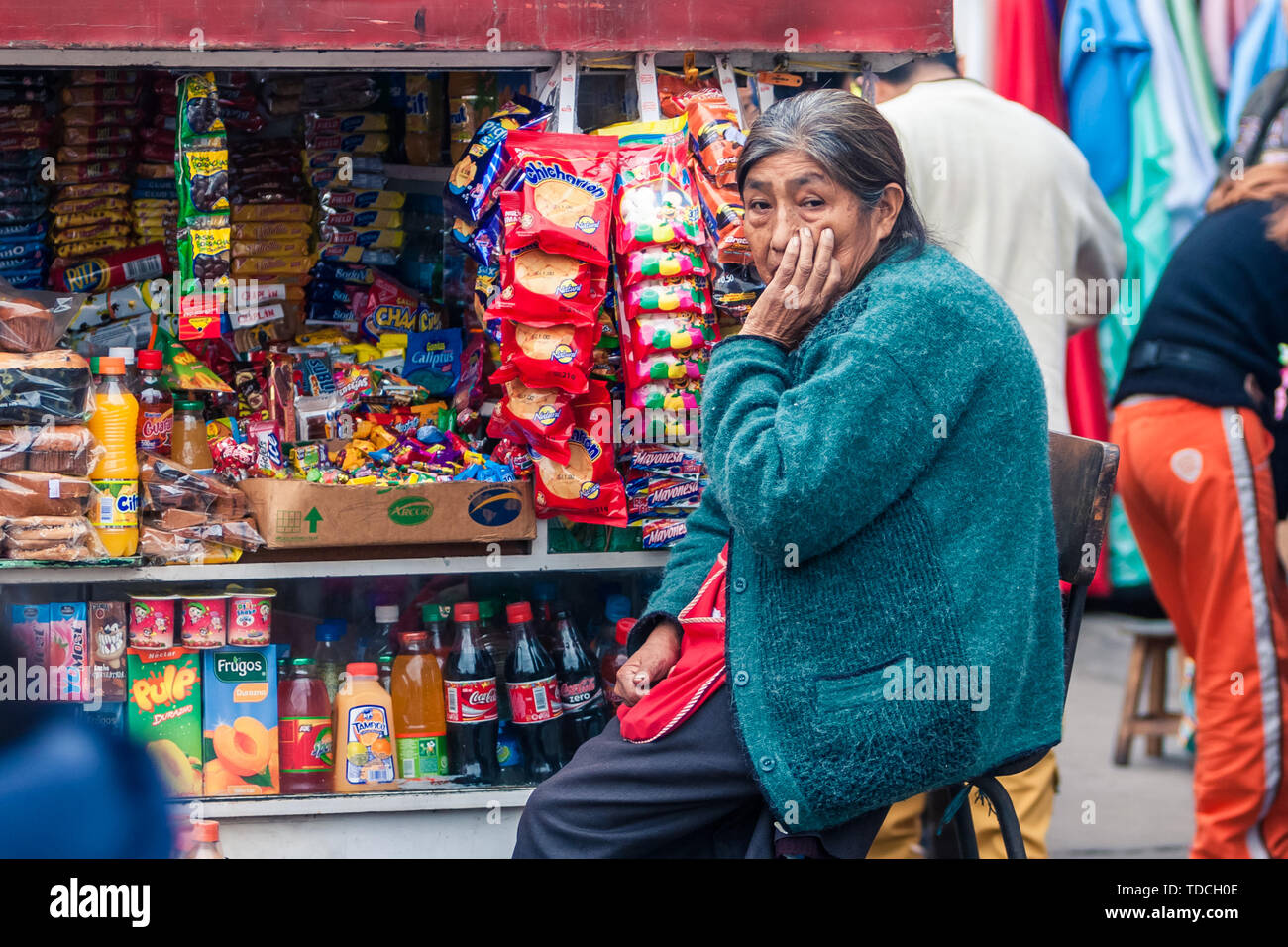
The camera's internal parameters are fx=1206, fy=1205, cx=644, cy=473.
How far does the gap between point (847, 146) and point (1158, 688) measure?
299cm

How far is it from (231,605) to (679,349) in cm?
129

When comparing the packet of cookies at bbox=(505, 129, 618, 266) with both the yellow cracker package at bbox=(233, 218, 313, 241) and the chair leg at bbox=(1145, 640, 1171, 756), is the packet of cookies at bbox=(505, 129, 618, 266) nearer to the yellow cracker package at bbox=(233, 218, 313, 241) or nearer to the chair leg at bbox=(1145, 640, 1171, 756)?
the yellow cracker package at bbox=(233, 218, 313, 241)

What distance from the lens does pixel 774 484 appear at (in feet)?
5.46

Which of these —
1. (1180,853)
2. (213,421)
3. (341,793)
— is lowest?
(1180,853)

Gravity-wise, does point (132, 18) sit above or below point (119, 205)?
above

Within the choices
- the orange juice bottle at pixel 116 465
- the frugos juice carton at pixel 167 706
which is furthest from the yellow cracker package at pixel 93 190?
the frugos juice carton at pixel 167 706

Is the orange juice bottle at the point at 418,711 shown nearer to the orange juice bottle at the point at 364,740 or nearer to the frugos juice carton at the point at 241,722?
the orange juice bottle at the point at 364,740

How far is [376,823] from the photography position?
298 cm

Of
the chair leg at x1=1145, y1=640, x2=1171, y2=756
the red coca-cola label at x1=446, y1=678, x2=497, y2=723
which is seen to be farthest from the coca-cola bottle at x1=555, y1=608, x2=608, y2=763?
the chair leg at x1=1145, y1=640, x2=1171, y2=756

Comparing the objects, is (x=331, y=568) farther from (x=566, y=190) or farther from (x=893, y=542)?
(x=893, y=542)

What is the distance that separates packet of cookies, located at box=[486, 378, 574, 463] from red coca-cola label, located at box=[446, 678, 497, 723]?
610 millimetres

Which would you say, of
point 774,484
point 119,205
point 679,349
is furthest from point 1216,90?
point 119,205

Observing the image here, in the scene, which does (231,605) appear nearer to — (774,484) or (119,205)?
(119,205)

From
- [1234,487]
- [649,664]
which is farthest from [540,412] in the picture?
[1234,487]
